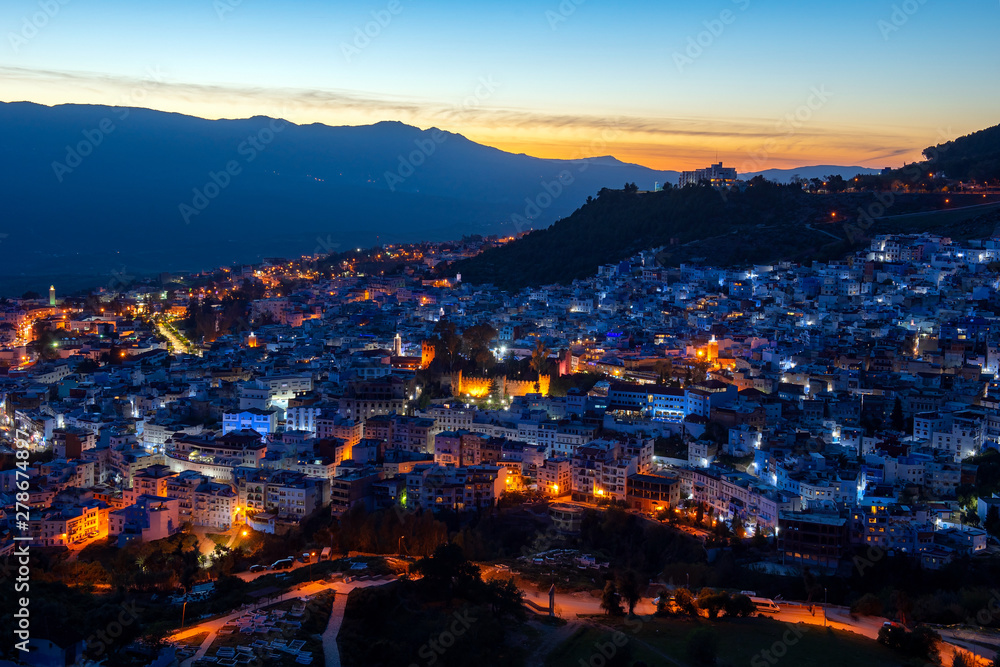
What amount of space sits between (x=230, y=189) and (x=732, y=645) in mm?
83678

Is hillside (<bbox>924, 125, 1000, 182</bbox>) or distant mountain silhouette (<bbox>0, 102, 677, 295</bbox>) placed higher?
hillside (<bbox>924, 125, 1000, 182</bbox>)

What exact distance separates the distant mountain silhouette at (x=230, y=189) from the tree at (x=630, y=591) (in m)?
44.3

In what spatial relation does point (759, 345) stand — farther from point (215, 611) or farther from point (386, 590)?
point (215, 611)

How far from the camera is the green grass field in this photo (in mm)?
10188

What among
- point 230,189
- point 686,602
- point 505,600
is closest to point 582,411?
point 686,602

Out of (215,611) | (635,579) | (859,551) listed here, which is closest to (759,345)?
(859,551)

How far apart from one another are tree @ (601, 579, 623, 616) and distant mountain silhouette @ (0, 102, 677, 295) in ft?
146

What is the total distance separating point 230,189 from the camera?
289 feet

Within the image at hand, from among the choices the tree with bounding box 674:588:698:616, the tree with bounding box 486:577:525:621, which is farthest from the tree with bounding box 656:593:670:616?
the tree with bounding box 486:577:525:621

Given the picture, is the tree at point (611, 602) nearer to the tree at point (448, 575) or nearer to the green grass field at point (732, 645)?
the green grass field at point (732, 645)

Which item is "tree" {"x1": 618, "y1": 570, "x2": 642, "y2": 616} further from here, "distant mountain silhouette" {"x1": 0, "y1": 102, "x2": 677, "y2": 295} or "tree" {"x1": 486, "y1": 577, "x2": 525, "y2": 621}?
"distant mountain silhouette" {"x1": 0, "y1": 102, "x2": 677, "y2": 295}

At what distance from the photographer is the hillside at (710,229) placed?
33375mm

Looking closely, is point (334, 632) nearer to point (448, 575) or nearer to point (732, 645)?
point (448, 575)

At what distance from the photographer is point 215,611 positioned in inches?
449
